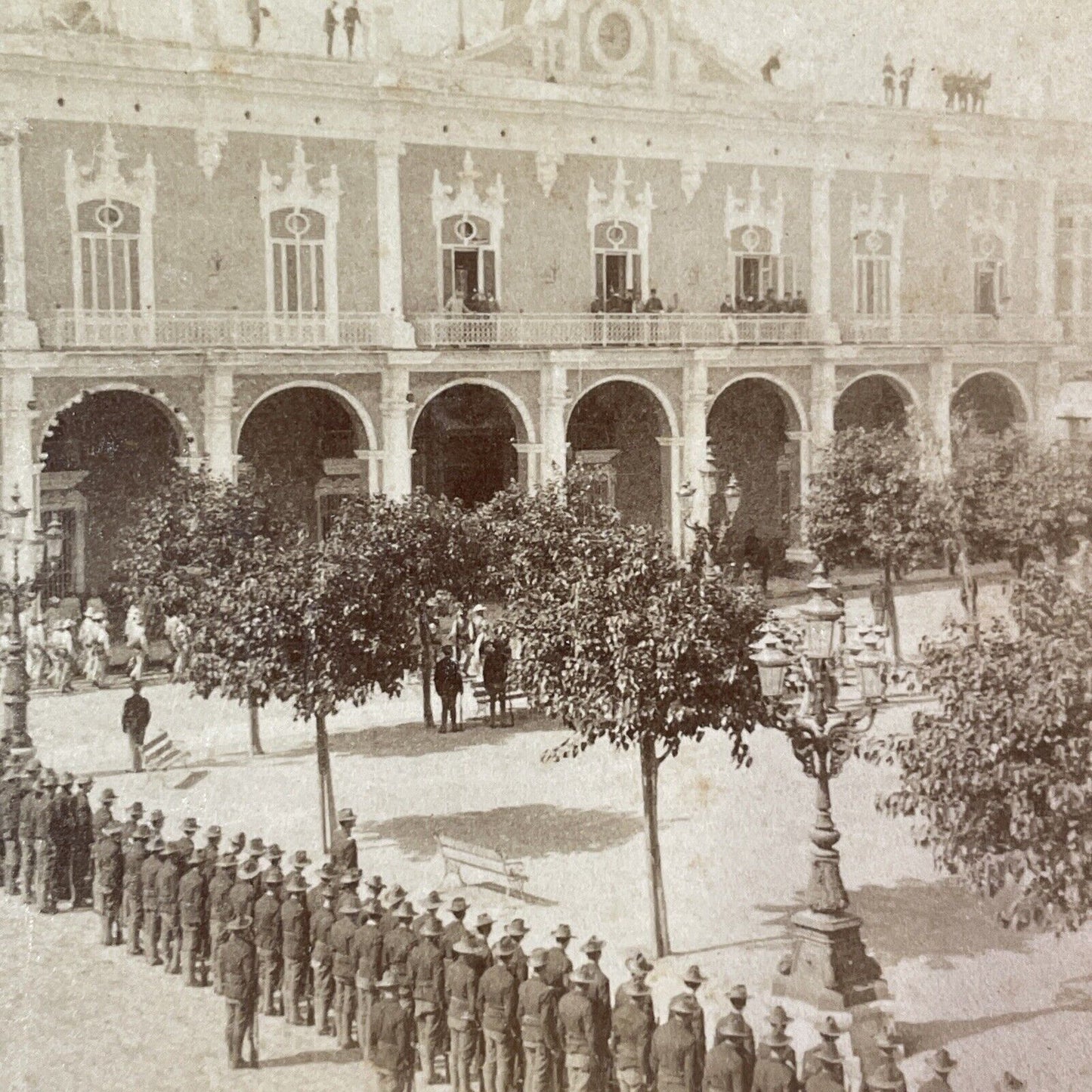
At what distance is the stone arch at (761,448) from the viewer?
29.6 meters

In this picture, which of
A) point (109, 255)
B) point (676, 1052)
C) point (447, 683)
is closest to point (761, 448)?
point (447, 683)

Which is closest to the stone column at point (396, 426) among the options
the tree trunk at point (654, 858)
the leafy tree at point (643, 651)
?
the leafy tree at point (643, 651)

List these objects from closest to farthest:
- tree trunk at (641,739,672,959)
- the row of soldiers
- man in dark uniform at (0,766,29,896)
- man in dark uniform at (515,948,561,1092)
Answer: the row of soldiers < man in dark uniform at (515,948,561,1092) < tree trunk at (641,739,672,959) < man in dark uniform at (0,766,29,896)

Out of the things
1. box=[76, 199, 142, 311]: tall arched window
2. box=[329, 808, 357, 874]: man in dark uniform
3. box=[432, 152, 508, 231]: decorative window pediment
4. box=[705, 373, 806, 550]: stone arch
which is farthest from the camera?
box=[705, 373, 806, 550]: stone arch

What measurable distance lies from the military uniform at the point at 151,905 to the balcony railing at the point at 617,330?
16.0m

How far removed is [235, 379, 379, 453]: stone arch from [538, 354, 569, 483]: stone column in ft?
11.0

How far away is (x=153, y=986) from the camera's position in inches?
449

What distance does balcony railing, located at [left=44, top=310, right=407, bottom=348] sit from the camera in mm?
23625

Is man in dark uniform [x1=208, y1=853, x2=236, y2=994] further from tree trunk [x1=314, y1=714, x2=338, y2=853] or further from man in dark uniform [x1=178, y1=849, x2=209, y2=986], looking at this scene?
tree trunk [x1=314, y1=714, x2=338, y2=853]

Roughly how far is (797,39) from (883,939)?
45.9 ft

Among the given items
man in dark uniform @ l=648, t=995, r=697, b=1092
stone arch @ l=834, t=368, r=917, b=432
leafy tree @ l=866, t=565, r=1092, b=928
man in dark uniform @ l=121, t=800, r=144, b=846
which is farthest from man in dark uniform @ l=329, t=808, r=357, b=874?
stone arch @ l=834, t=368, r=917, b=432

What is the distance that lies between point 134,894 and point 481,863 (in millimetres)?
3130

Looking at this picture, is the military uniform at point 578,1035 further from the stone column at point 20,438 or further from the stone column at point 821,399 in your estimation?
the stone column at point 821,399

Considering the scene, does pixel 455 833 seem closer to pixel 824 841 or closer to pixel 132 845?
pixel 132 845
